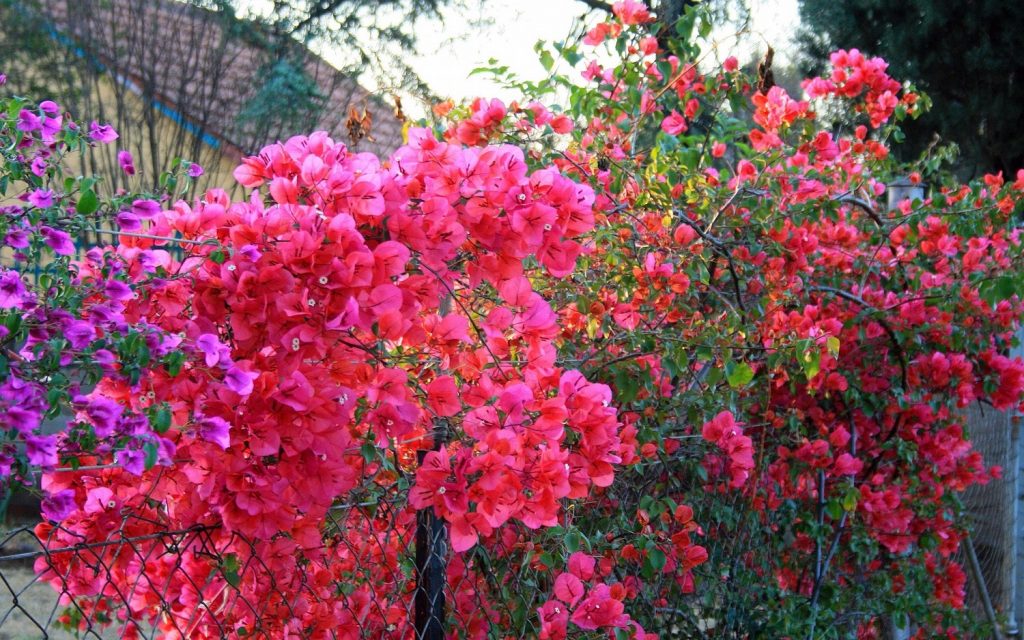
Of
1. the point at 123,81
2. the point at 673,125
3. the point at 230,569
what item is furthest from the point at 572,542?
the point at 123,81

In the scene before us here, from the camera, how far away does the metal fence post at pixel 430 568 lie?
66.0 inches

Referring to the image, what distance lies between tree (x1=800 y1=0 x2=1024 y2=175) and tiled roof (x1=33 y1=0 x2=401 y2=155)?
5.65 m

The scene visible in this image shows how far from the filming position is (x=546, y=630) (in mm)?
1707

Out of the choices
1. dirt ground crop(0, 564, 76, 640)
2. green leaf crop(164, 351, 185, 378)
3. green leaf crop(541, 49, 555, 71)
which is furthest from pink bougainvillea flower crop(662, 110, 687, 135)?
dirt ground crop(0, 564, 76, 640)

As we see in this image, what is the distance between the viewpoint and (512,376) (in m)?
1.62

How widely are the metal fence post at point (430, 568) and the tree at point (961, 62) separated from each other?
9.61 metres

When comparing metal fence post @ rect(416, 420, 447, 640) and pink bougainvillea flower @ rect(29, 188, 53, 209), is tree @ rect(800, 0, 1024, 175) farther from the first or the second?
pink bougainvillea flower @ rect(29, 188, 53, 209)

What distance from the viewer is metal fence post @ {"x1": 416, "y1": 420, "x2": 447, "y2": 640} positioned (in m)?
1.68

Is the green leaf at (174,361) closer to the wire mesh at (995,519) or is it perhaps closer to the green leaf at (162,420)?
the green leaf at (162,420)

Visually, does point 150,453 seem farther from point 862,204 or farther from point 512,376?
point 862,204

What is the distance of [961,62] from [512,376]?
32.5ft

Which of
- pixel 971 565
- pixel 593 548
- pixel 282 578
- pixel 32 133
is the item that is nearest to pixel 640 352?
pixel 593 548

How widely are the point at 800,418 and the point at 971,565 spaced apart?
1759mm

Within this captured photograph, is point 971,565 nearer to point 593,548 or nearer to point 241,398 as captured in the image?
point 593,548
